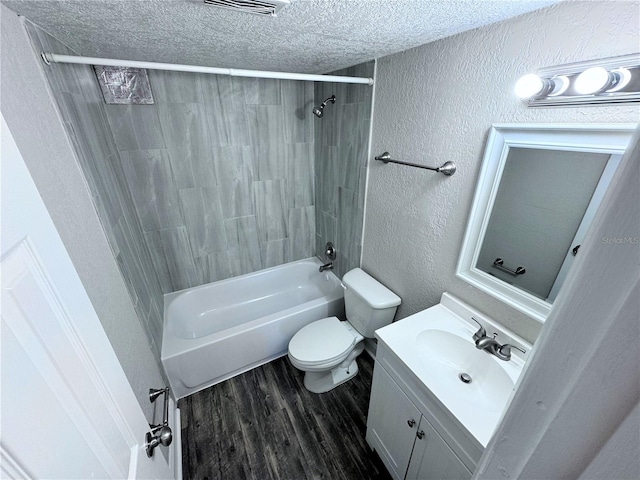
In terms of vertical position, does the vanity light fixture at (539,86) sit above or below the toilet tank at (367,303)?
above

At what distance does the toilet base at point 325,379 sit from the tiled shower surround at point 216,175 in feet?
2.64

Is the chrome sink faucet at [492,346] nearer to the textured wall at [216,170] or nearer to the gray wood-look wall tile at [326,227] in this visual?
the gray wood-look wall tile at [326,227]

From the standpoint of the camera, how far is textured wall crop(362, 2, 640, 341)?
0.78 metres

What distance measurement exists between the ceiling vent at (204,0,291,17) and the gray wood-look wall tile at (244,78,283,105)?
Answer: 1.31 metres

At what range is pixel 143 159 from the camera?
1.87 meters

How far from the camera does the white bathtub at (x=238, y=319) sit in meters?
1.78

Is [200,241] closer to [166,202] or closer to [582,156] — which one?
[166,202]

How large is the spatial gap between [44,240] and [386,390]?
1.34 meters

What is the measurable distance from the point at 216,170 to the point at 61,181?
140 cm

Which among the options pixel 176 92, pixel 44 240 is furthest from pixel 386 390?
pixel 176 92

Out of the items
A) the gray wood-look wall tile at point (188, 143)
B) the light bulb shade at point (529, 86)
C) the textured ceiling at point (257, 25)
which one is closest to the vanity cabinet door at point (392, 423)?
the light bulb shade at point (529, 86)

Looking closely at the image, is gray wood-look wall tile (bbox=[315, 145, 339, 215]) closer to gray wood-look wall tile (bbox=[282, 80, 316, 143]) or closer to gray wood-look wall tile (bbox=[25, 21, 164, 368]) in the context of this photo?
gray wood-look wall tile (bbox=[282, 80, 316, 143])

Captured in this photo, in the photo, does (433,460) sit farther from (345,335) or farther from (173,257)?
(173,257)

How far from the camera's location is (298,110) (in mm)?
2205
